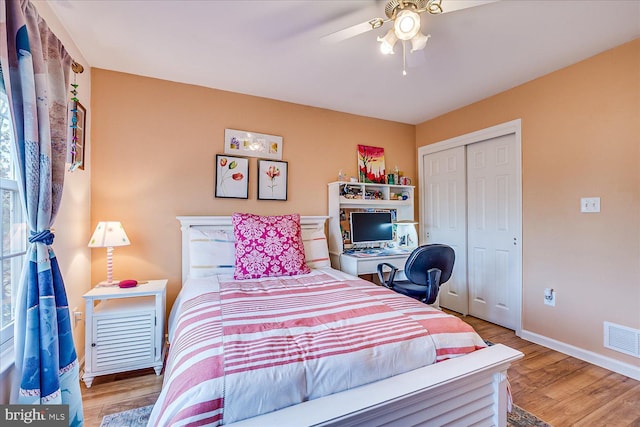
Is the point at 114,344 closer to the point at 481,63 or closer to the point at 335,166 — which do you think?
the point at 335,166

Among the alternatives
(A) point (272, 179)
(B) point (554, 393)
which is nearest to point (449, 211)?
(B) point (554, 393)

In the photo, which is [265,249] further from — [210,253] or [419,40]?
[419,40]

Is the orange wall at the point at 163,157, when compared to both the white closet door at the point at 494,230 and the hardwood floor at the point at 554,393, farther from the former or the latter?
the white closet door at the point at 494,230

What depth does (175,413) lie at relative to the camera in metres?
0.84

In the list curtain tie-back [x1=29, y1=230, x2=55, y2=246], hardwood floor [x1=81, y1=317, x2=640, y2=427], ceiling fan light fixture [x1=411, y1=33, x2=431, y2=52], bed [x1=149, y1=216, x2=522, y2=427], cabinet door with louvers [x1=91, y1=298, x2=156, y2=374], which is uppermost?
ceiling fan light fixture [x1=411, y1=33, x2=431, y2=52]

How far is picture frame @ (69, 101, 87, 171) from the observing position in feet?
6.15

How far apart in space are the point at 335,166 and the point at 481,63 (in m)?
1.68

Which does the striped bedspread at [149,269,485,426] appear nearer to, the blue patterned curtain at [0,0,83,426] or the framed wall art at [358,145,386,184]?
the blue patterned curtain at [0,0,83,426]

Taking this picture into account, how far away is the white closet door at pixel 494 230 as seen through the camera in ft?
9.07

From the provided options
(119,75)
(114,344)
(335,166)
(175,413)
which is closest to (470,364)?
(175,413)

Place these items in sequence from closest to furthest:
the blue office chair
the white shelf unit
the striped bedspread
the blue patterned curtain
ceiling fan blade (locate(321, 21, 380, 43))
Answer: the striped bedspread < the blue patterned curtain < ceiling fan blade (locate(321, 21, 380, 43)) < the blue office chair < the white shelf unit

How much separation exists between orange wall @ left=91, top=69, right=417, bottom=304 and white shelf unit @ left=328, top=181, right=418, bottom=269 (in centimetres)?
38

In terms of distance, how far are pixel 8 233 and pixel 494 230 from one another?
371 centimetres

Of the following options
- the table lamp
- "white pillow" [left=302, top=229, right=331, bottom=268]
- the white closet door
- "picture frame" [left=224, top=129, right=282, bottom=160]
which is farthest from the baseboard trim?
the table lamp
